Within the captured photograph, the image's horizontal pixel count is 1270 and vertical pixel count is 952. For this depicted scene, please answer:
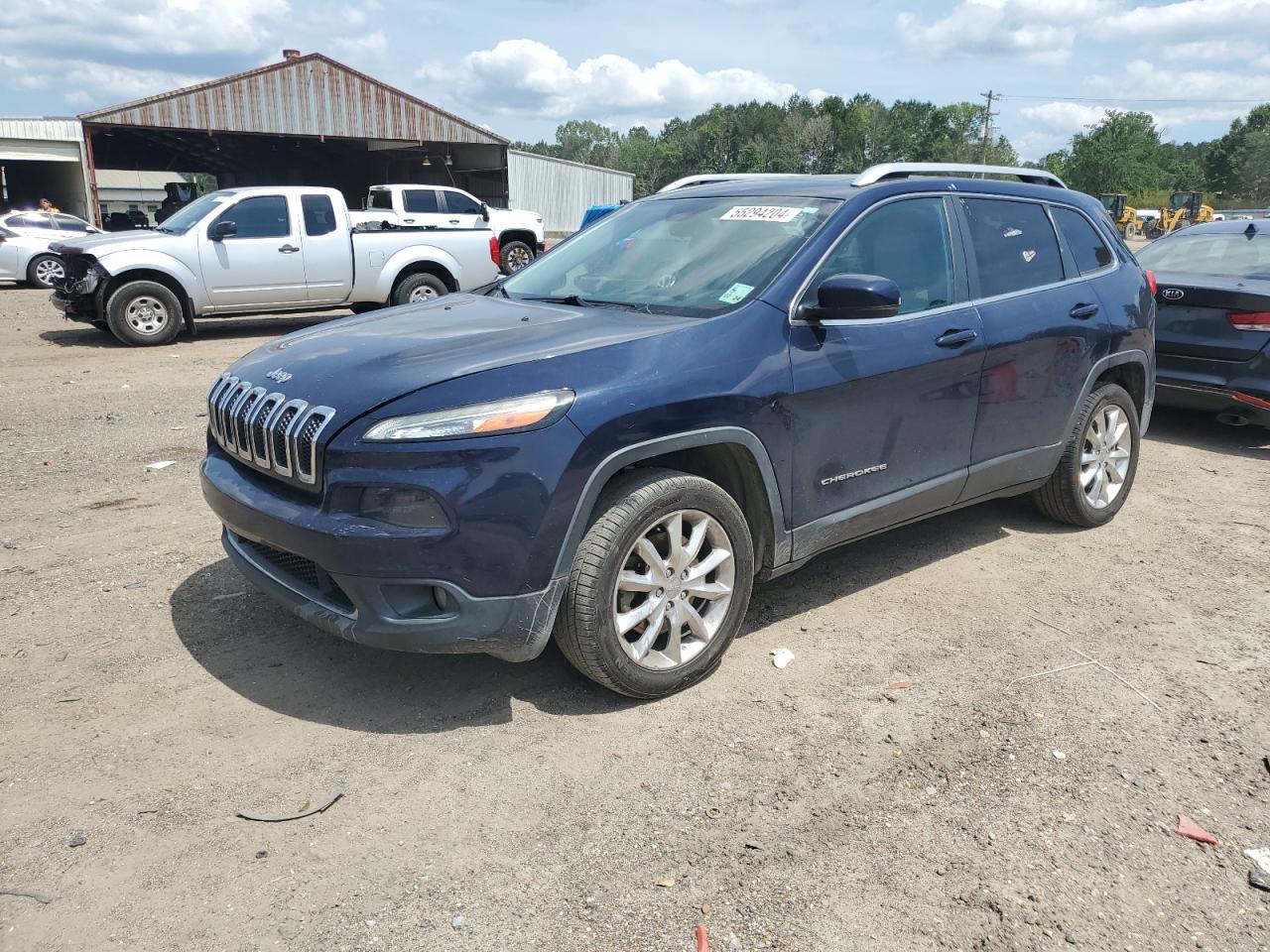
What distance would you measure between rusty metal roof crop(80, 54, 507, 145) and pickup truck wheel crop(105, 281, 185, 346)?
1805cm

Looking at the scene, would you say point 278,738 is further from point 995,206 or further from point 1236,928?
point 995,206

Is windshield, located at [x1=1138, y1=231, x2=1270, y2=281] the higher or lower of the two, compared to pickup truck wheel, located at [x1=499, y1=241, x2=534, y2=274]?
higher

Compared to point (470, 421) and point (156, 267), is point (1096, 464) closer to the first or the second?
point (470, 421)

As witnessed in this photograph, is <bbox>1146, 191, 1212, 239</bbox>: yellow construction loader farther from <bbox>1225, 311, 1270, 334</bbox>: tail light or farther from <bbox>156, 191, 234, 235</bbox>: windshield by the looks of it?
<bbox>156, 191, 234, 235</bbox>: windshield

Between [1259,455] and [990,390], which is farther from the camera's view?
[1259,455]

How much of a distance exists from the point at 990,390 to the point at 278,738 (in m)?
3.29

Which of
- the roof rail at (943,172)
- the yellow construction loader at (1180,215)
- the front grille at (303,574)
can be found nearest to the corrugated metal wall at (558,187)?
the yellow construction loader at (1180,215)

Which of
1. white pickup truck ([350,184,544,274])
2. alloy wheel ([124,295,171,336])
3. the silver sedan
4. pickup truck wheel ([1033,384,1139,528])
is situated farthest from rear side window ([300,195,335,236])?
pickup truck wheel ([1033,384,1139,528])

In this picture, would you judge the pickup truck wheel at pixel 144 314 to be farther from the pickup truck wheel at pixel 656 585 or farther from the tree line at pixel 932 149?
the tree line at pixel 932 149

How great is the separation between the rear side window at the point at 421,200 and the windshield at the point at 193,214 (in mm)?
6606

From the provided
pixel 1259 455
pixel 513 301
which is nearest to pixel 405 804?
pixel 513 301

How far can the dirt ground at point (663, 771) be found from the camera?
245cm

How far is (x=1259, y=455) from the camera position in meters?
7.26

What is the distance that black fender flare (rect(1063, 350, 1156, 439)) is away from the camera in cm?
497
